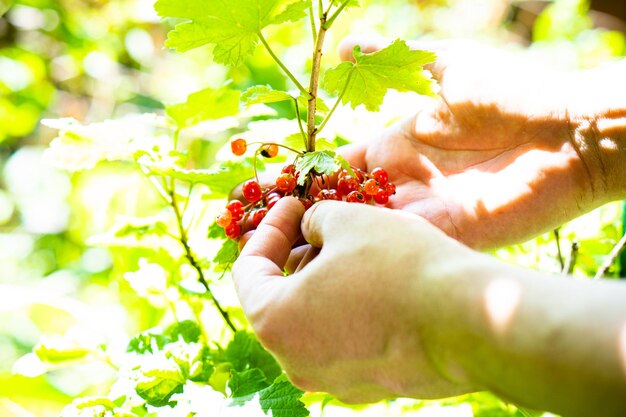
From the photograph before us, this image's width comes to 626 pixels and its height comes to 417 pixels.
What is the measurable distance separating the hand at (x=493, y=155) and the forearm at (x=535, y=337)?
1.67 ft

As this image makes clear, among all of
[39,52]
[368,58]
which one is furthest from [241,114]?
[39,52]

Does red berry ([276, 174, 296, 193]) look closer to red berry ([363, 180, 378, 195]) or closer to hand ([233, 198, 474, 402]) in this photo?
red berry ([363, 180, 378, 195])

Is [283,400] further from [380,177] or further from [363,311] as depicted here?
[380,177]

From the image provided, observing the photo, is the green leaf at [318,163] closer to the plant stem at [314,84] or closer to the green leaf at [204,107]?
the plant stem at [314,84]

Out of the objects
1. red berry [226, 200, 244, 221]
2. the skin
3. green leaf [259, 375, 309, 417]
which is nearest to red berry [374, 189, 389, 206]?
the skin

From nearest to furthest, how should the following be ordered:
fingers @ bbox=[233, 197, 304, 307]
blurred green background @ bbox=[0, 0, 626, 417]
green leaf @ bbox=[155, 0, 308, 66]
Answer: fingers @ bbox=[233, 197, 304, 307] < green leaf @ bbox=[155, 0, 308, 66] < blurred green background @ bbox=[0, 0, 626, 417]

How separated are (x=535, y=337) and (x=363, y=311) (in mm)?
170

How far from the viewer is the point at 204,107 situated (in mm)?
1006

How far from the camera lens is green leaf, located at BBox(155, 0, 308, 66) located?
2.53ft

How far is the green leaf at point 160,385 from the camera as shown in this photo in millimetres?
771

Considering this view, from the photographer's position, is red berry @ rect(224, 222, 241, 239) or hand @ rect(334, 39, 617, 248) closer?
red berry @ rect(224, 222, 241, 239)

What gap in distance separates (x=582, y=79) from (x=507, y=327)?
795 mm

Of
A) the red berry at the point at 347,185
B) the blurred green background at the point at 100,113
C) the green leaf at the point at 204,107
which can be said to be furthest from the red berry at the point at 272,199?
the blurred green background at the point at 100,113

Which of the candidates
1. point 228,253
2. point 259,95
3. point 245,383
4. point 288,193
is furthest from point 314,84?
point 245,383
